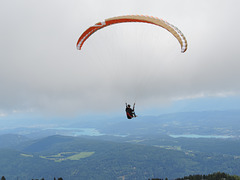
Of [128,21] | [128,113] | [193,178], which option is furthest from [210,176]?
[128,21]

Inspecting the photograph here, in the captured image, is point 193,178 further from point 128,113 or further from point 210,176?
point 128,113

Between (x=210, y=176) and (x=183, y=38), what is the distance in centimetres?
10652

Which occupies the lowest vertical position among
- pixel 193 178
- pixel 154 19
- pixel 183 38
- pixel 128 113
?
pixel 193 178

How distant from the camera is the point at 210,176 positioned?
4299 inches

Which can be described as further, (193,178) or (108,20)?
(193,178)


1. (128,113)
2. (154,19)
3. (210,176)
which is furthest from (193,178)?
(154,19)

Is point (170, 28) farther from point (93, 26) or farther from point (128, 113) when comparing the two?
point (128, 113)

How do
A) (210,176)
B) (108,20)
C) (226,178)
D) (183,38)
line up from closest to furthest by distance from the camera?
(183,38) < (108,20) < (226,178) < (210,176)

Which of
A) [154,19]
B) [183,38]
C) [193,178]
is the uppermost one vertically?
[154,19]

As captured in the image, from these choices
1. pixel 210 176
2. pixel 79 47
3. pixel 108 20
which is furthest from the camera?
pixel 210 176

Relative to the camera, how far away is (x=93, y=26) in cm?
2914

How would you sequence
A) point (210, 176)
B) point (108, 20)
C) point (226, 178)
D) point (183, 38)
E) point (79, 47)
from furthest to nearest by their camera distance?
1. point (210, 176)
2. point (226, 178)
3. point (79, 47)
4. point (108, 20)
5. point (183, 38)

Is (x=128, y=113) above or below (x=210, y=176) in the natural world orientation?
above

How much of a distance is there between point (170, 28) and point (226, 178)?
102035mm
